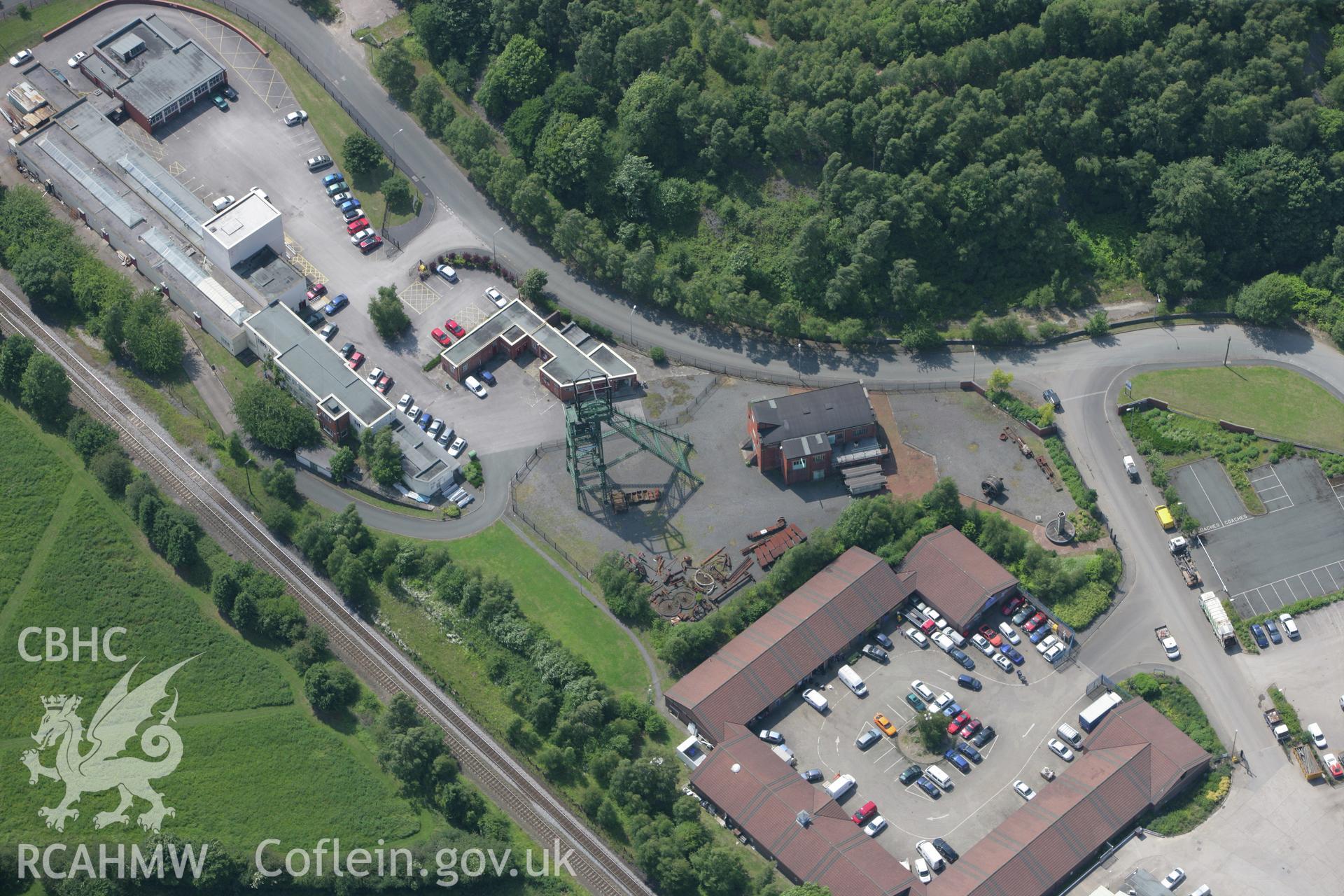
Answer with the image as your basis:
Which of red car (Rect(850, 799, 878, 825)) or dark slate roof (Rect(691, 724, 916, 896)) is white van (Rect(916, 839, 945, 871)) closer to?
dark slate roof (Rect(691, 724, 916, 896))

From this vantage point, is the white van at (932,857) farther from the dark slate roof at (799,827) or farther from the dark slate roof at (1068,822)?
the dark slate roof at (799,827)

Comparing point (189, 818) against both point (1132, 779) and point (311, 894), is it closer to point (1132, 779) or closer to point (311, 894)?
point (311, 894)

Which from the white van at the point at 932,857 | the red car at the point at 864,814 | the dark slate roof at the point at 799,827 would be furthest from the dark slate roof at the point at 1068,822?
the red car at the point at 864,814

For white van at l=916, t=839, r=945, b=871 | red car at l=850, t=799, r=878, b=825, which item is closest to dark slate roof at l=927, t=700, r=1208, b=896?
white van at l=916, t=839, r=945, b=871

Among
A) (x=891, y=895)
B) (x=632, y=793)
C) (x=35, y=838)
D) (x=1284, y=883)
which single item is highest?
(x=35, y=838)

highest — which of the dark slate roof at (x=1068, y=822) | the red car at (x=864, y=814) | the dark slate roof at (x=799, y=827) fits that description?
the dark slate roof at (x=799, y=827)

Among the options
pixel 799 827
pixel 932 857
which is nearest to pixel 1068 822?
pixel 932 857

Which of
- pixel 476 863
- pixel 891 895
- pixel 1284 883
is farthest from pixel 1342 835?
pixel 476 863
